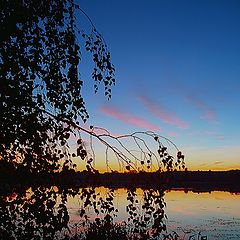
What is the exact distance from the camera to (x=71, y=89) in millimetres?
4957

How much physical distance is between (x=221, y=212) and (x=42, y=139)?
1729 inches

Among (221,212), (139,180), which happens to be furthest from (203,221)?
(139,180)

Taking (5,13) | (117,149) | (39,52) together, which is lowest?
(117,149)

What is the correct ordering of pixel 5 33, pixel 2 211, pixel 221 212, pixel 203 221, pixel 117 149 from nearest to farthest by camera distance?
pixel 5 33 < pixel 2 211 < pixel 117 149 < pixel 203 221 < pixel 221 212

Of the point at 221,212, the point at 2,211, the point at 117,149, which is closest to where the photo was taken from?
the point at 2,211

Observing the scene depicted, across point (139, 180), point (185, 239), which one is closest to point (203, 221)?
point (185, 239)

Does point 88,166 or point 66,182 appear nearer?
point 66,182

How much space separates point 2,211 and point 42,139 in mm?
1112

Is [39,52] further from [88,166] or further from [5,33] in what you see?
[88,166]

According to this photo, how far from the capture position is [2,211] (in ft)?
16.2

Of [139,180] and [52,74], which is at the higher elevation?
[52,74]

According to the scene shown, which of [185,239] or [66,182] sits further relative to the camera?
[185,239]

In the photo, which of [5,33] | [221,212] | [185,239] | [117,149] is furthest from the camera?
[221,212]

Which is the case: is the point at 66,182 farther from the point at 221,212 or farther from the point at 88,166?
the point at 221,212
